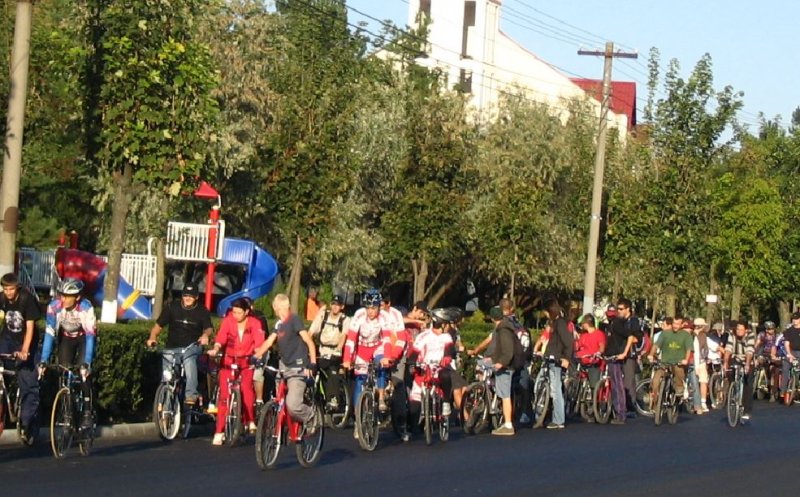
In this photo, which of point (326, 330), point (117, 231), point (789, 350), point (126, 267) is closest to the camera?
point (326, 330)

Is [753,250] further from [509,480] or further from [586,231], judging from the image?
[509,480]

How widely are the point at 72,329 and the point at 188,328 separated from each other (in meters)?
2.53

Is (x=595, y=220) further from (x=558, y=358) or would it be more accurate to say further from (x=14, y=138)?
(x=14, y=138)

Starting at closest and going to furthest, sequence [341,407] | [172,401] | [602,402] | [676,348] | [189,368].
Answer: [172,401] < [189,368] < [341,407] < [602,402] < [676,348]

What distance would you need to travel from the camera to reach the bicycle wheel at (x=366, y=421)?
17.4 m

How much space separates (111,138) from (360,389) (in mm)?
5599

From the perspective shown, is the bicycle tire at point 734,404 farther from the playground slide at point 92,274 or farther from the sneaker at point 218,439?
the playground slide at point 92,274

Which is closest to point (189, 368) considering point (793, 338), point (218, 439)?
point (218, 439)

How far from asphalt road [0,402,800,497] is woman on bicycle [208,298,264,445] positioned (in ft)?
1.49

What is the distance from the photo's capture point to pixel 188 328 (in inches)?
711

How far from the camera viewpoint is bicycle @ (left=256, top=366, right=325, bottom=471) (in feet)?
48.0

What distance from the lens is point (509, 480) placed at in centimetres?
1535

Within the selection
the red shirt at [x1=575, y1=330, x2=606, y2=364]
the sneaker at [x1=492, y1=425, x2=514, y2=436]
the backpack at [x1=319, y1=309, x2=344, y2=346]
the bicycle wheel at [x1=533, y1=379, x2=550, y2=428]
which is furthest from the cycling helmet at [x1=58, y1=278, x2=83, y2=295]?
the red shirt at [x1=575, y1=330, x2=606, y2=364]

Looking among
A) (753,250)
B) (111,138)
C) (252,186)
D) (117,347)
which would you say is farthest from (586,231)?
(117,347)
